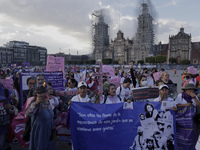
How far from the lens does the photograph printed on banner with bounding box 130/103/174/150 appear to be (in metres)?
3.36

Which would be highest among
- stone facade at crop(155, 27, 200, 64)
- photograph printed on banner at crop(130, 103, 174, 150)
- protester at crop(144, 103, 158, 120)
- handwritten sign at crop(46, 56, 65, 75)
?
stone facade at crop(155, 27, 200, 64)

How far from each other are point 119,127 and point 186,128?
1.42m

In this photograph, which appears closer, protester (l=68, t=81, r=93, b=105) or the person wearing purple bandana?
the person wearing purple bandana

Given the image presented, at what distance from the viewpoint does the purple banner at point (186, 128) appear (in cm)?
345

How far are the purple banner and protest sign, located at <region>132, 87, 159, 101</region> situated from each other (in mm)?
750

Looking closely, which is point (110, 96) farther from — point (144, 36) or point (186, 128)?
point (144, 36)

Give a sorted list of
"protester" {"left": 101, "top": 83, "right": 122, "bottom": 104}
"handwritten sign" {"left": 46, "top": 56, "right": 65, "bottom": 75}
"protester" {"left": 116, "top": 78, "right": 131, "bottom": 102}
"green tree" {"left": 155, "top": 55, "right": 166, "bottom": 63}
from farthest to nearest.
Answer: "green tree" {"left": 155, "top": 55, "right": 166, "bottom": 63}
"handwritten sign" {"left": 46, "top": 56, "right": 65, "bottom": 75}
"protester" {"left": 116, "top": 78, "right": 131, "bottom": 102}
"protester" {"left": 101, "top": 83, "right": 122, "bottom": 104}

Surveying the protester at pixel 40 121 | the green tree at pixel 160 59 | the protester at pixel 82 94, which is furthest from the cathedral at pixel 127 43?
the protester at pixel 40 121

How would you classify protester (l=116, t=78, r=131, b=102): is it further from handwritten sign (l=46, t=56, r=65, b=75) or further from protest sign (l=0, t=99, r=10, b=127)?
handwritten sign (l=46, t=56, r=65, b=75)

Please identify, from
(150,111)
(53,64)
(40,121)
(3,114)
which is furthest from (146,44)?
(40,121)

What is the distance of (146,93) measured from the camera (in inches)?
164

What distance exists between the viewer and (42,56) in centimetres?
10100

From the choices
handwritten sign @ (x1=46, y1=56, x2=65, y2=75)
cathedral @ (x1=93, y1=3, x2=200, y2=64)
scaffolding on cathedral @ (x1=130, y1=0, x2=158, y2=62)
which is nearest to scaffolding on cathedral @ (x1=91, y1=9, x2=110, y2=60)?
cathedral @ (x1=93, y1=3, x2=200, y2=64)

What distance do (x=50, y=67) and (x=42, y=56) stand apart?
98819 millimetres
